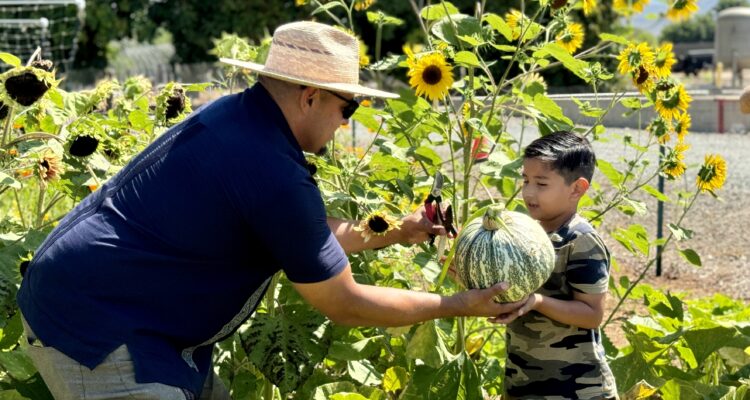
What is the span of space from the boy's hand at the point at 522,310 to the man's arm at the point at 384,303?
11 millimetres

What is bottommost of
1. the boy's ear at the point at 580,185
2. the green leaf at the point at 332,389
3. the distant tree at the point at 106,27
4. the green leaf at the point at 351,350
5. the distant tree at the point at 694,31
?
the distant tree at the point at 694,31

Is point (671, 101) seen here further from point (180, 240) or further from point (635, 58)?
point (180, 240)

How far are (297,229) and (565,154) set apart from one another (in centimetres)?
93

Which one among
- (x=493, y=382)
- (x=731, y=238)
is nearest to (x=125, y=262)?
(x=493, y=382)

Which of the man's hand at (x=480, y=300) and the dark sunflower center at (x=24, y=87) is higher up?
the dark sunflower center at (x=24, y=87)

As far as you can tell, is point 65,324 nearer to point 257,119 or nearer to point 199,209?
point 199,209

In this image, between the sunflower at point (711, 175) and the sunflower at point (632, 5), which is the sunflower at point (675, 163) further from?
the sunflower at point (632, 5)

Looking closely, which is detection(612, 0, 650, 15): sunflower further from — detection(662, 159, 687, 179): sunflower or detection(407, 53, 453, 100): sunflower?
detection(407, 53, 453, 100): sunflower

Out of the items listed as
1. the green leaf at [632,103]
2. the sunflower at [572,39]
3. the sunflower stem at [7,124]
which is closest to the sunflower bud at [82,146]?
the sunflower stem at [7,124]

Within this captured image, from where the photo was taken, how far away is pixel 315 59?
96.9 inches

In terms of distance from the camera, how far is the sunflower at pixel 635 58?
3391 millimetres

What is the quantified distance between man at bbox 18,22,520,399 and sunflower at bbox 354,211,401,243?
361 millimetres

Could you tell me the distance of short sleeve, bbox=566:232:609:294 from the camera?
2.84 metres

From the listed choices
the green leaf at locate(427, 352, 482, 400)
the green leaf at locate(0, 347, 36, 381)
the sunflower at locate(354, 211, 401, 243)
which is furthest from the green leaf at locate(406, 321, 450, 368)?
the green leaf at locate(0, 347, 36, 381)
